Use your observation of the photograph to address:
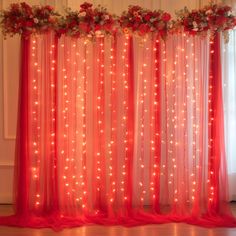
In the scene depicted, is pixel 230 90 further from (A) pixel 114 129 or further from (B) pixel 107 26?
(B) pixel 107 26

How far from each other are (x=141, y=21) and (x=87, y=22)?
1.81 ft

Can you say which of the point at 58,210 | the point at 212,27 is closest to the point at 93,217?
the point at 58,210

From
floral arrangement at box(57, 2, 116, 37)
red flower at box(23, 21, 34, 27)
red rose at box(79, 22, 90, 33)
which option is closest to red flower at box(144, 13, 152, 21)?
floral arrangement at box(57, 2, 116, 37)

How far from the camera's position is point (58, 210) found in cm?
394

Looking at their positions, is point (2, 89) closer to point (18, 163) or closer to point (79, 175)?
point (18, 163)

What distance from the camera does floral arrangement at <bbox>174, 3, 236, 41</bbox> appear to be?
3787mm

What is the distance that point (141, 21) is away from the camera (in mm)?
3793

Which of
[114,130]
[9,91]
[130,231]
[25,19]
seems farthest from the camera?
[9,91]

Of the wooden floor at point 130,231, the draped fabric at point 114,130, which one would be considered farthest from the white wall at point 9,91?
the wooden floor at point 130,231

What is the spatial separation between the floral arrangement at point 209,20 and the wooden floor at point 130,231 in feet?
6.54

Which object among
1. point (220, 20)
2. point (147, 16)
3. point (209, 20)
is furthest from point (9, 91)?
point (220, 20)

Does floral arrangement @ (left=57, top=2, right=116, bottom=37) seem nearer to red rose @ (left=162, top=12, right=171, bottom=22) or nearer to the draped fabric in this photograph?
the draped fabric

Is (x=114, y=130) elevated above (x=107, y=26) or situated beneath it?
situated beneath

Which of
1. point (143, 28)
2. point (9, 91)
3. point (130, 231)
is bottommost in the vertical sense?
point (130, 231)
